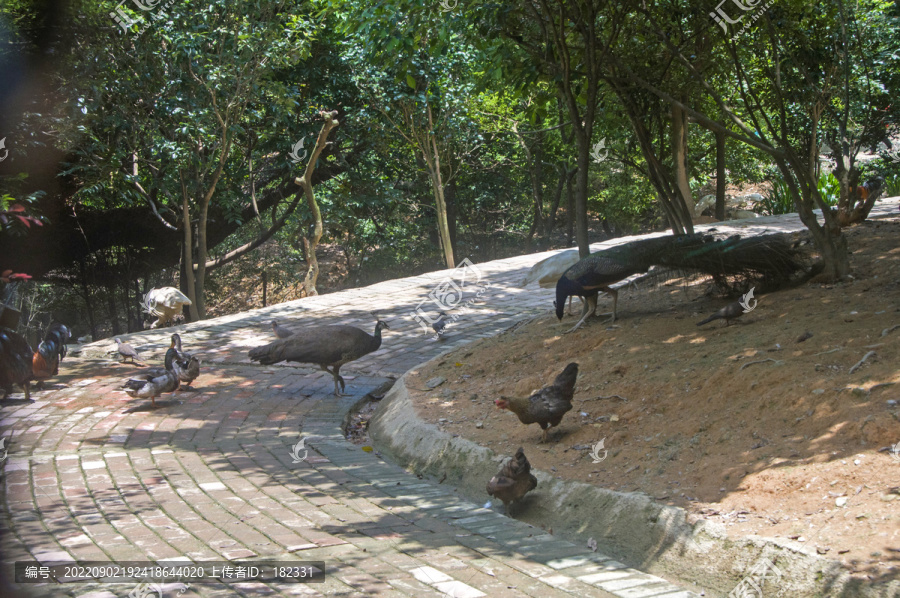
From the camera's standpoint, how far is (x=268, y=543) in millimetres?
4531

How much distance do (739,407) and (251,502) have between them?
11.9 ft

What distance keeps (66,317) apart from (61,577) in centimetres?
2095

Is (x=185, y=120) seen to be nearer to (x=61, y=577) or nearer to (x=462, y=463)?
(x=462, y=463)

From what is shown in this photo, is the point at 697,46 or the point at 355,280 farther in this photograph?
the point at 355,280

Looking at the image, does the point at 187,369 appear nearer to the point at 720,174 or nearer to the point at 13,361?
the point at 13,361

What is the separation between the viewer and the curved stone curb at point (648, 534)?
3574mm

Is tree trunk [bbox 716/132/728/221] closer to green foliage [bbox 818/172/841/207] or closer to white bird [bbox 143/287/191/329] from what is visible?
green foliage [bbox 818/172/841/207]

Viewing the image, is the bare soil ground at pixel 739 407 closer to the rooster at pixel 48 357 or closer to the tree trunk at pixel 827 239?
the tree trunk at pixel 827 239

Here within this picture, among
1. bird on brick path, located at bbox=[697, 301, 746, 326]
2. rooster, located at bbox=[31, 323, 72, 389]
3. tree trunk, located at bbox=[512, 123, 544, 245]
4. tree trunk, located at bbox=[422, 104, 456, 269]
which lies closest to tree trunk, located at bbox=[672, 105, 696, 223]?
bird on brick path, located at bbox=[697, 301, 746, 326]

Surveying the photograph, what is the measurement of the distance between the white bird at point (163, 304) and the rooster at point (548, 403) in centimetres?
1186

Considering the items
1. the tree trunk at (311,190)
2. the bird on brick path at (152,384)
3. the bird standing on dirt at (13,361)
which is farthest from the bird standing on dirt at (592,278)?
the tree trunk at (311,190)

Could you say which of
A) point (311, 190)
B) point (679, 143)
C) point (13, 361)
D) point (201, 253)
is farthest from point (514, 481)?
point (201, 253)

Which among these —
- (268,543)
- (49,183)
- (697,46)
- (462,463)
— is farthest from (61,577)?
(49,183)

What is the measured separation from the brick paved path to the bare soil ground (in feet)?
2.43
